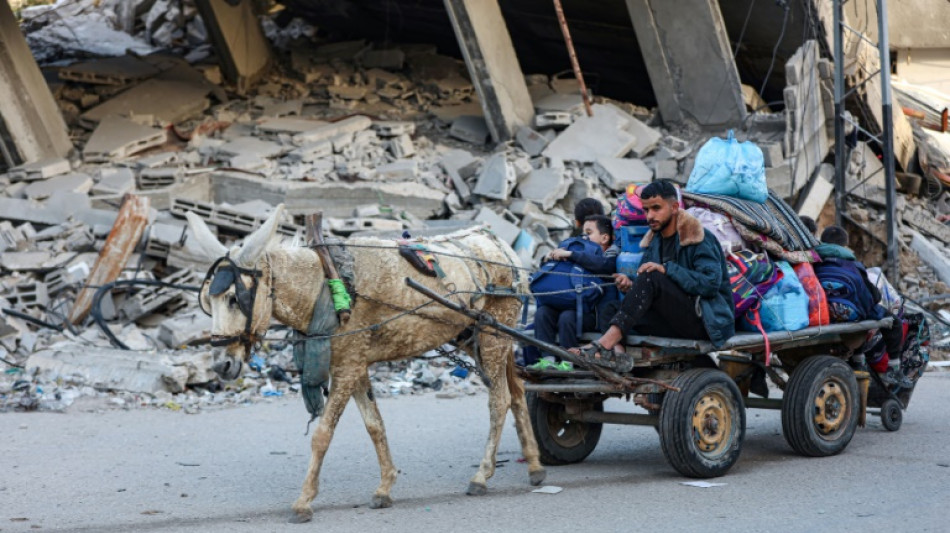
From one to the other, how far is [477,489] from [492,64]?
444 inches

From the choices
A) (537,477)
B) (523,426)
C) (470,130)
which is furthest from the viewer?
(470,130)

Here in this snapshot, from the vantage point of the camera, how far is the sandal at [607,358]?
7.04 m

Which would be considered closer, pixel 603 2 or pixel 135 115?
pixel 135 115

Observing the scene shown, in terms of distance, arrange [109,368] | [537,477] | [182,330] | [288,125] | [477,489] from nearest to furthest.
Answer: [477,489], [537,477], [109,368], [182,330], [288,125]

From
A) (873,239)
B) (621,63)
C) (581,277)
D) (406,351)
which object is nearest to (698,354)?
(581,277)

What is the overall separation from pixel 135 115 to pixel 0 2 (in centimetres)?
255

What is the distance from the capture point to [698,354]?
23.9 feet

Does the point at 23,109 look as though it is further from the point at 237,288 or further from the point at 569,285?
the point at 237,288

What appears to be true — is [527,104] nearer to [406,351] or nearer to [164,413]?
[164,413]

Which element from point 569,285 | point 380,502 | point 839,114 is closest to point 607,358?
point 569,285

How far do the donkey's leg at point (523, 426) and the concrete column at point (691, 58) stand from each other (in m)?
10.8

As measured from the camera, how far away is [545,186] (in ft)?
51.9

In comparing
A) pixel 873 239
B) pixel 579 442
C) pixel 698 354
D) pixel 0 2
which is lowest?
pixel 873 239

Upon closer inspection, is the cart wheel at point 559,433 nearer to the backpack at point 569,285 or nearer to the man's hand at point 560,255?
the backpack at point 569,285
